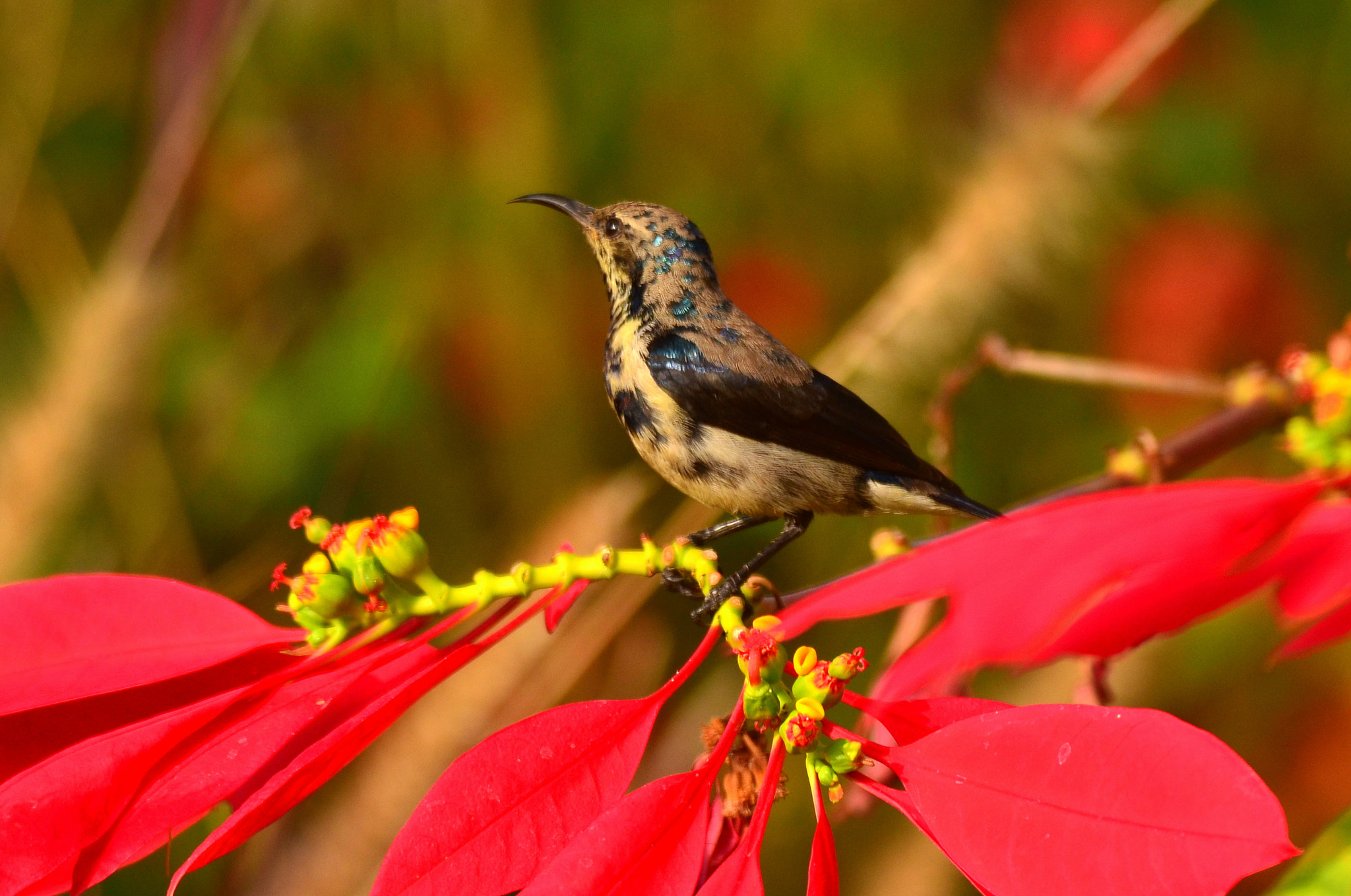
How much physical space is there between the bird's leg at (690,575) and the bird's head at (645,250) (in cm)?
11

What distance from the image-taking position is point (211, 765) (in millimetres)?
320

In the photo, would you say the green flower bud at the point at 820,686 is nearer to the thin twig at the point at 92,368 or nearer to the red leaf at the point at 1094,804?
the red leaf at the point at 1094,804

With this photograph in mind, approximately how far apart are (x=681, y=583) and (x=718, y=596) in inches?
3.0

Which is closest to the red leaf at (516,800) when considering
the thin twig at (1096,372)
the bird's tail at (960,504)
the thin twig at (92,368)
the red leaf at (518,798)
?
the red leaf at (518,798)

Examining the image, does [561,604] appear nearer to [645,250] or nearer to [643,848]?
[643,848]

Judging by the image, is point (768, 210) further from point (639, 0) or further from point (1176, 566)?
point (1176, 566)

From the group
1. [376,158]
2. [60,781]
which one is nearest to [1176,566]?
[60,781]

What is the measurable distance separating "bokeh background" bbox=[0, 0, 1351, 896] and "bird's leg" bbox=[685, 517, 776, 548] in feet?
0.47

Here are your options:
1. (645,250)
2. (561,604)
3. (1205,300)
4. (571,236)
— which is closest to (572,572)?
(561,604)

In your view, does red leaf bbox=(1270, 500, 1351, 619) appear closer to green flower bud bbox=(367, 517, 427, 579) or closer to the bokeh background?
green flower bud bbox=(367, 517, 427, 579)

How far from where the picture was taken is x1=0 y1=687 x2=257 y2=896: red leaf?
0.94 feet

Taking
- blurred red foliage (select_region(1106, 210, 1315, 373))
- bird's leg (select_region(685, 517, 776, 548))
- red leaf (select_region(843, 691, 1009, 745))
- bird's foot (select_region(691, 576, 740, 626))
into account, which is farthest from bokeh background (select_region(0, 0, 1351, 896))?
red leaf (select_region(843, 691, 1009, 745))

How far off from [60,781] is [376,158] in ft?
2.82

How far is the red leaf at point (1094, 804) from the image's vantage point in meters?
0.23
